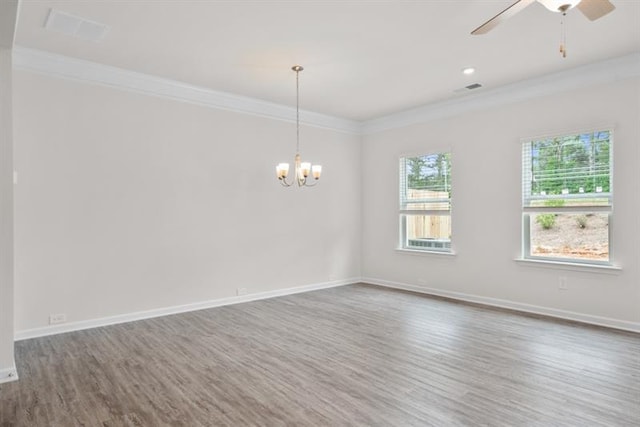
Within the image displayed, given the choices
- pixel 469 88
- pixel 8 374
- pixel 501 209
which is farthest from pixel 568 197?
pixel 8 374

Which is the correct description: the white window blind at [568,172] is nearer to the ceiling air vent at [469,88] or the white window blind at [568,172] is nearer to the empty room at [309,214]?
the empty room at [309,214]

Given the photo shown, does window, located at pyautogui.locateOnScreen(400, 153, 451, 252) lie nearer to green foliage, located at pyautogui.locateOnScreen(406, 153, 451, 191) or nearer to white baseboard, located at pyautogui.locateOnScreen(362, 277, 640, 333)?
green foliage, located at pyautogui.locateOnScreen(406, 153, 451, 191)

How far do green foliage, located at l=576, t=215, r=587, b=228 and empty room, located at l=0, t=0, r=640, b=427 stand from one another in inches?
0.6

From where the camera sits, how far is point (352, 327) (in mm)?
4453

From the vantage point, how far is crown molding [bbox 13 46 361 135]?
413 cm

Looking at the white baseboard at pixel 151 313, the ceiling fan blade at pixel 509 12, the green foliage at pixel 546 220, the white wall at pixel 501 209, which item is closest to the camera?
the ceiling fan blade at pixel 509 12

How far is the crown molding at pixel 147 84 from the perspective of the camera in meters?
4.13

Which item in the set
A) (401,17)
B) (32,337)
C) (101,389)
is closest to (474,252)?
(401,17)

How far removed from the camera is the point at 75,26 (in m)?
3.52

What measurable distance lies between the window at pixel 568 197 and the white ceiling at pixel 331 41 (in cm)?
97

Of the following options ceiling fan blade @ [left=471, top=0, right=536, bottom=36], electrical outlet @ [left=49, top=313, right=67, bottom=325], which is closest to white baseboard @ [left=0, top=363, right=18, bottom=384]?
electrical outlet @ [left=49, top=313, right=67, bottom=325]

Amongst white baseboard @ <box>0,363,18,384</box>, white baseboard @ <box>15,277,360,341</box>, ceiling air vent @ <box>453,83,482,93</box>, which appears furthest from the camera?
ceiling air vent @ <box>453,83,482,93</box>

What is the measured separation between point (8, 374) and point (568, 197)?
595 cm

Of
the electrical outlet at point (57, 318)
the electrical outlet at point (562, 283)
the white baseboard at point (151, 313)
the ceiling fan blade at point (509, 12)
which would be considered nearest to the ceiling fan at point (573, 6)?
the ceiling fan blade at point (509, 12)
